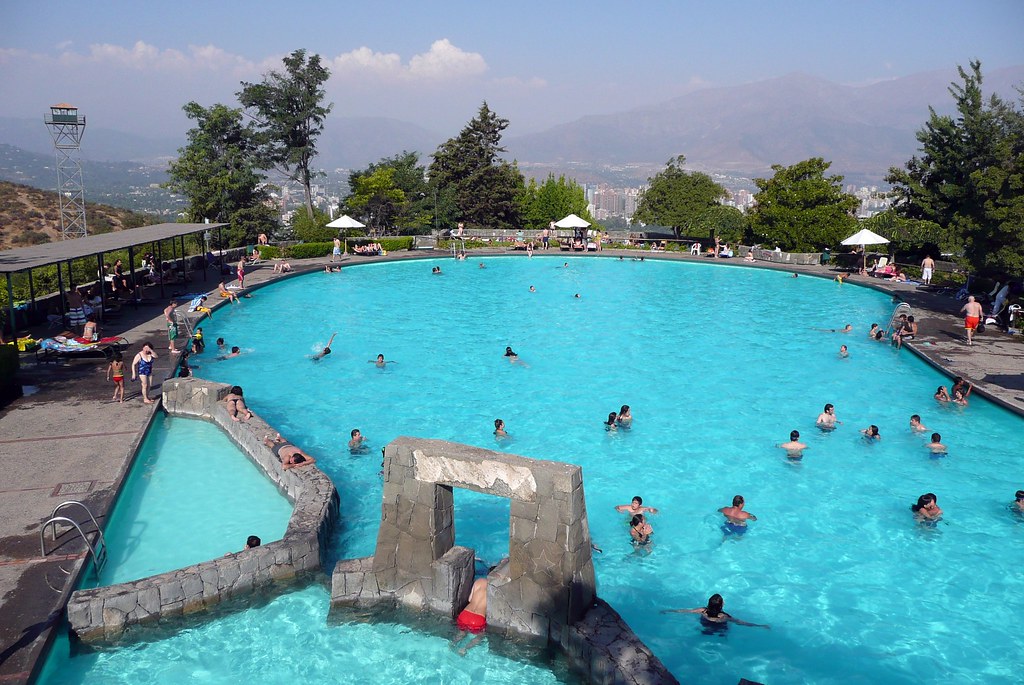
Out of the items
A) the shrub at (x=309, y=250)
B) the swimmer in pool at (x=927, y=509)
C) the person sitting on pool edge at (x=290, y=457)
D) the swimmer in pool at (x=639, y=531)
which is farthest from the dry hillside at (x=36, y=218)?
the swimmer in pool at (x=927, y=509)

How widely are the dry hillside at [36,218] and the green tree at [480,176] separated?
88.6 ft

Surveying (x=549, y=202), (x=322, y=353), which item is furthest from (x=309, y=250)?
(x=549, y=202)

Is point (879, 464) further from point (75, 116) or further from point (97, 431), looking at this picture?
point (75, 116)

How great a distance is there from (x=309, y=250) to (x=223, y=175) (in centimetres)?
1199

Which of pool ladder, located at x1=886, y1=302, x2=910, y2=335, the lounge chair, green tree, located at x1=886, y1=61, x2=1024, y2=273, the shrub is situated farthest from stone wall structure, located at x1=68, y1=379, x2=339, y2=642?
the shrub

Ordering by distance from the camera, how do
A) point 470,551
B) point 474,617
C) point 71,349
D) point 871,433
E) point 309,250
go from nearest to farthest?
point 474,617 → point 470,551 → point 871,433 → point 71,349 → point 309,250

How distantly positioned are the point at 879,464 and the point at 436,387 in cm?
1072

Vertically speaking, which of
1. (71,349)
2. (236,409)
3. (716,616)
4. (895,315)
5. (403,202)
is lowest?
(716,616)

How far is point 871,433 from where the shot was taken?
1495 centimetres

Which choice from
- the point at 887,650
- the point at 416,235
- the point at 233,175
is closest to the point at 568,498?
the point at 887,650

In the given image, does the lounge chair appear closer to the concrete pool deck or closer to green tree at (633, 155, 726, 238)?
the concrete pool deck

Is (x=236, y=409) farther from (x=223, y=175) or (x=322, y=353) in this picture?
(x=223, y=175)

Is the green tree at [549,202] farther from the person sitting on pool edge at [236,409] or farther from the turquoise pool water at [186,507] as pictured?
the turquoise pool water at [186,507]

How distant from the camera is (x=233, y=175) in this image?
4791cm
